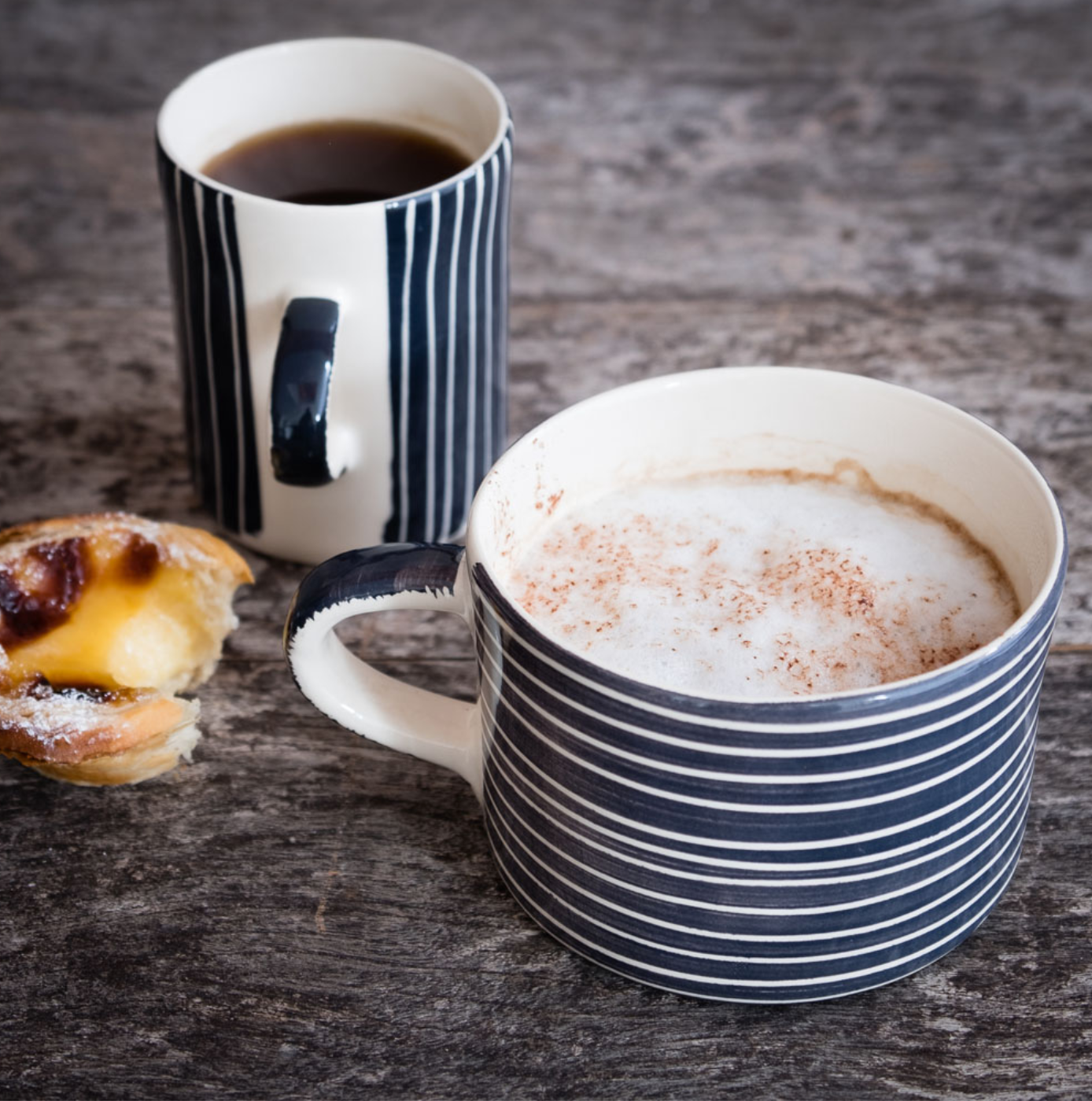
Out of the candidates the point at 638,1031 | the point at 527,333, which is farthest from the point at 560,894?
the point at 527,333

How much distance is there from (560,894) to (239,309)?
1.36ft

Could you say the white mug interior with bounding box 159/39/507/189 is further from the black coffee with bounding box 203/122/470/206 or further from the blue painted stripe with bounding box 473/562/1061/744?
the blue painted stripe with bounding box 473/562/1061/744

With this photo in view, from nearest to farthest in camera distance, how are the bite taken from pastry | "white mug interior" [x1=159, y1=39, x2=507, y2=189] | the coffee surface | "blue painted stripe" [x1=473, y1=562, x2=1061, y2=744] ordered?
"blue painted stripe" [x1=473, y1=562, x2=1061, y2=744]
the coffee surface
the bite taken from pastry
"white mug interior" [x1=159, y1=39, x2=507, y2=189]

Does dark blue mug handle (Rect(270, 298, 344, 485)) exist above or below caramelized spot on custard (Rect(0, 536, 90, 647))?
above

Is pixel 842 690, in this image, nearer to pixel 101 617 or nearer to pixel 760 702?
pixel 760 702

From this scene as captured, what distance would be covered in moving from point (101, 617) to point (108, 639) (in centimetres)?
1

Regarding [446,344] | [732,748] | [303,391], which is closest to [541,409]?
[446,344]

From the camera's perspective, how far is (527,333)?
1.17 m

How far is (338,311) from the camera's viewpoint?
839 millimetres

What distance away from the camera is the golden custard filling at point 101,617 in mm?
812

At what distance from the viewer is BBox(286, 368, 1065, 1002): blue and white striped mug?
579 millimetres

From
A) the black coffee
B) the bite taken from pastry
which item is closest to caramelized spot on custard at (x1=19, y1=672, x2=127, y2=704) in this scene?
the bite taken from pastry

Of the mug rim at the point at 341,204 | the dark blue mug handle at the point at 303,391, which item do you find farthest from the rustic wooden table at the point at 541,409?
the mug rim at the point at 341,204

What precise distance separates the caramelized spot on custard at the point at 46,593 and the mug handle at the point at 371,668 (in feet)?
0.62
